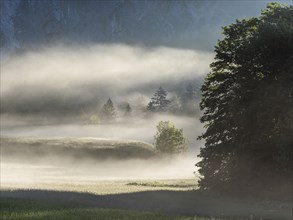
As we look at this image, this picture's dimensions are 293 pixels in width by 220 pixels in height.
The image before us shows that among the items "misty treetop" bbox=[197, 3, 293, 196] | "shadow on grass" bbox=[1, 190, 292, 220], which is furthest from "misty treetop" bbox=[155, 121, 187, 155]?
"shadow on grass" bbox=[1, 190, 292, 220]

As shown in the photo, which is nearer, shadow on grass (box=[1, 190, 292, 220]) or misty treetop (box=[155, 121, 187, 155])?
shadow on grass (box=[1, 190, 292, 220])

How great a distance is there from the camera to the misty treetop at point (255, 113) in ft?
125

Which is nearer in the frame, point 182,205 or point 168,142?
point 182,205

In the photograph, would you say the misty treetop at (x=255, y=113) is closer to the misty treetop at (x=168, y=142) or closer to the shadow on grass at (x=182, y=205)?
the shadow on grass at (x=182, y=205)

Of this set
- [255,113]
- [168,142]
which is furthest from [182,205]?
[168,142]

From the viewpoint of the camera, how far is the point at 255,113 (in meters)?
39.8

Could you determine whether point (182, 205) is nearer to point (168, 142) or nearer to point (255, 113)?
point (255, 113)

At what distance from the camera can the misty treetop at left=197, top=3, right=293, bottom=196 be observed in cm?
3816

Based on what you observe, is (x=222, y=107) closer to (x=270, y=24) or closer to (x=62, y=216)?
(x=270, y=24)

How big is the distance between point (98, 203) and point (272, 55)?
21956 mm

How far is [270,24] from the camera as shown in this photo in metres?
40.9

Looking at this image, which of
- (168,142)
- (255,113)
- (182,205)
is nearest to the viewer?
(182,205)

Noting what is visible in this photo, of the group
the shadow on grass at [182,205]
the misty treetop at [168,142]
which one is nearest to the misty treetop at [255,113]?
the shadow on grass at [182,205]

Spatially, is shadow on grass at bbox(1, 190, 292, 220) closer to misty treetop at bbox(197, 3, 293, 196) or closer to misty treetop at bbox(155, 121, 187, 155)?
misty treetop at bbox(197, 3, 293, 196)
